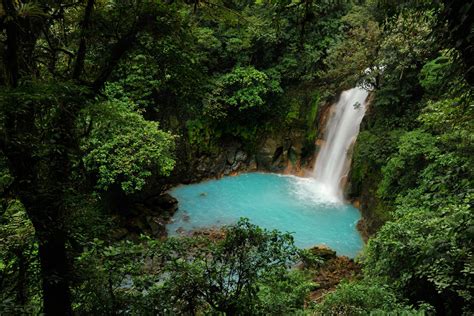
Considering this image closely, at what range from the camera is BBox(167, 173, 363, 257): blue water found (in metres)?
11.1

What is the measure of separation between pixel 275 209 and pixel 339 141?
12.9ft

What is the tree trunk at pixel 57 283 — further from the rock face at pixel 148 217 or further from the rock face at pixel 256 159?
the rock face at pixel 256 159

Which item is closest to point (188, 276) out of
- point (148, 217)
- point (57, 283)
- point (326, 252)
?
point (57, 283)

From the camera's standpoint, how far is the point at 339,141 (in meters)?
14.2

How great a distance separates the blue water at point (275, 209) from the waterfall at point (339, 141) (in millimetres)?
460

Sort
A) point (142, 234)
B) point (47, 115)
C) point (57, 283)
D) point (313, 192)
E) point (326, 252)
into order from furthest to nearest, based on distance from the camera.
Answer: point (313, 192), point (326, 252), point (142, 234), point (57, 283), point (47, 115)

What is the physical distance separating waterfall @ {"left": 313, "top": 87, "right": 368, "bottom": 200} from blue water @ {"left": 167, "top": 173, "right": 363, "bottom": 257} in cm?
46

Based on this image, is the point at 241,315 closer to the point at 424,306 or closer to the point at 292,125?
the point at 424,306

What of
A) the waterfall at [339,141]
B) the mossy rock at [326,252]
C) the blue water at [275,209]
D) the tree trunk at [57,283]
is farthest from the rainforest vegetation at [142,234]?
the waterfall at [339,141]

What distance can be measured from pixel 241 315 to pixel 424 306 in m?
2.32

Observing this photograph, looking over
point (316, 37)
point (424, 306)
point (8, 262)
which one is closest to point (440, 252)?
point (424, 306)

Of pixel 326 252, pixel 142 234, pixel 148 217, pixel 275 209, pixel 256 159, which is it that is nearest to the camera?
pixel 142 234

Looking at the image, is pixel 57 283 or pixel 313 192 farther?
pixel 313 192

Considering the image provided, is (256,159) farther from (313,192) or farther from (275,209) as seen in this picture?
(275,209)
